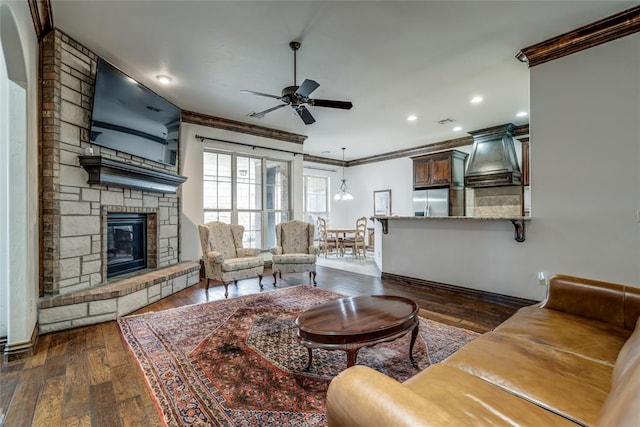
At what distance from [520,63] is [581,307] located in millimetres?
3009

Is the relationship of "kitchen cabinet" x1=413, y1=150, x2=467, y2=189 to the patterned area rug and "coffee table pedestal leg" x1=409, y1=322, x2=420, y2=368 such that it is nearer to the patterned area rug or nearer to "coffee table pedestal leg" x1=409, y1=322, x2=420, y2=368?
the patterned area rug

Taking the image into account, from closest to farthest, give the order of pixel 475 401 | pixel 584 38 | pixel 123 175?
pixel 475 401, pixel 584 38, pixel 123 175

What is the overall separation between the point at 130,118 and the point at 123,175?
76 cm

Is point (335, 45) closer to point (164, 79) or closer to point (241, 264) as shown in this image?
point (164, 79)

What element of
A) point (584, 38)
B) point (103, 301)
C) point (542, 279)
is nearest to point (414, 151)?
point (584, 38)

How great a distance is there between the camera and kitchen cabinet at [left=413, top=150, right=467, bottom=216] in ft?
21.4

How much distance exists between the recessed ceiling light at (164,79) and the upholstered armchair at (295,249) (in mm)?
2637

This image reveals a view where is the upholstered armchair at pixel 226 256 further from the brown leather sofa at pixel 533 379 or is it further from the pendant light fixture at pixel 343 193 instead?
the pendant light fixture at pixel 343 193

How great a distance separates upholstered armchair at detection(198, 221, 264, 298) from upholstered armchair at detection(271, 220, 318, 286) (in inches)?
13.5

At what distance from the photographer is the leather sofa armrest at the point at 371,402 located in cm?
77

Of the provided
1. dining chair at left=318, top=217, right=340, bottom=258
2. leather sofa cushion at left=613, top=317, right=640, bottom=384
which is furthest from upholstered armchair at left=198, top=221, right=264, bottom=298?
leather sofa cushion at left=613, top=317, right=640, bottom=384

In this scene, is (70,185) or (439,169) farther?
(439,169)

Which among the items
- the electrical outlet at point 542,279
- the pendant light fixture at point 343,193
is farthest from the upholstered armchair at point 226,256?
the pendant light fixture at point 343,193

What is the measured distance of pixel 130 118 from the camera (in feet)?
12.0
